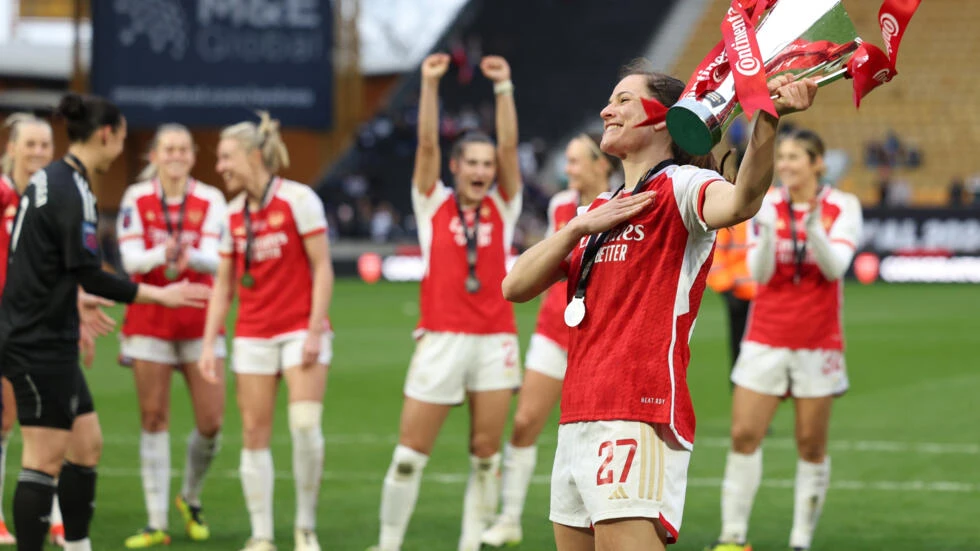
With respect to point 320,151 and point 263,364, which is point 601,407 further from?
point 320,151

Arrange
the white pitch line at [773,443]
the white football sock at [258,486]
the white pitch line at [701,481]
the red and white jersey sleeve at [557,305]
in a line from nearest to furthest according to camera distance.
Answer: the white football sock at [258,486] < the red and white jersey sleeve at [557,305] < the white pitch line at [701,481] < the white pitch line at [773,443]

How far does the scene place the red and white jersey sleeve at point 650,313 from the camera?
12.7ft

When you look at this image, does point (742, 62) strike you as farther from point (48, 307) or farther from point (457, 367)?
point (457, 367)

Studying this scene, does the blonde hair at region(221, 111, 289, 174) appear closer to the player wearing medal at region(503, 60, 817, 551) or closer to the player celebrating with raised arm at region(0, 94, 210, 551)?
the player celebrating with raised arm at region(0, 94, 210, 551)

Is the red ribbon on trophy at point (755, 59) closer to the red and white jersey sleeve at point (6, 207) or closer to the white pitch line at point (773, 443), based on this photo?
the red and white jersey sleeve at point (6, 207)

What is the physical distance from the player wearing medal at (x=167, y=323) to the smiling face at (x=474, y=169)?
5.51 ft

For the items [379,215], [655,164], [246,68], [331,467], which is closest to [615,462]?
[655,164]

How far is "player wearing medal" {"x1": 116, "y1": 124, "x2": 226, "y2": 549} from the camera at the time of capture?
25.4ft

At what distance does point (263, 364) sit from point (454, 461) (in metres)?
3.61

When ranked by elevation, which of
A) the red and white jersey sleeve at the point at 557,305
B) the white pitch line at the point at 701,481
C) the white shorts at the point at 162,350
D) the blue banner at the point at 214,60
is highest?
the blue banner at the point at 214,60

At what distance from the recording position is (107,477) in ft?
31.4

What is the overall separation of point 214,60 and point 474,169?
2031cm

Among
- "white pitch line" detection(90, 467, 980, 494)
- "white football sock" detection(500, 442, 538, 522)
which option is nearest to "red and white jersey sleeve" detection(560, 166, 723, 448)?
"white football sock" detection(500, 442, 538, 522)

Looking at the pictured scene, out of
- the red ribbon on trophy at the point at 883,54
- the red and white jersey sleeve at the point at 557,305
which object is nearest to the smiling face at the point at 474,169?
the red and white jersey sleeve at the point at 557,305
